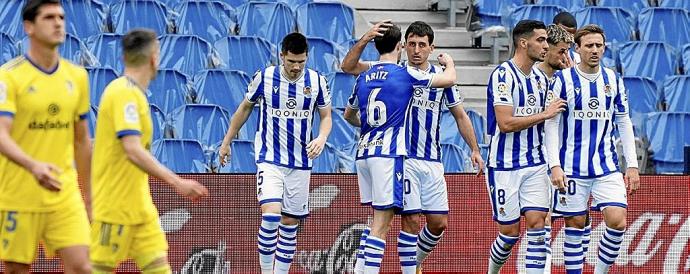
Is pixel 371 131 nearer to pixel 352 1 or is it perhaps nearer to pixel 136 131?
pixel 136 131

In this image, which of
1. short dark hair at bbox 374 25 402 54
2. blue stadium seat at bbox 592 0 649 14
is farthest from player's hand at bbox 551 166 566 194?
blue stadium seat at bbox 592 0 649 14

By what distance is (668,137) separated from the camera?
50.4ft

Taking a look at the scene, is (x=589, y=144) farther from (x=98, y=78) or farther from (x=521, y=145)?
(x=98, y=78)

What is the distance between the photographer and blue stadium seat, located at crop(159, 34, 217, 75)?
15461 millimetres

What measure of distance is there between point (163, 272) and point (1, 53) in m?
7.90

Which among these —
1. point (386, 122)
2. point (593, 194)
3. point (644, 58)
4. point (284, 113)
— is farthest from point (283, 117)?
point (644, 58)

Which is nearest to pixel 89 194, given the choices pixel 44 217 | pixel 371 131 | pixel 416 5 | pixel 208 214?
pixel 44 217

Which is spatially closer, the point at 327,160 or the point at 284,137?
the point at 284,137

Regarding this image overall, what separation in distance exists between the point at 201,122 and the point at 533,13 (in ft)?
15.2

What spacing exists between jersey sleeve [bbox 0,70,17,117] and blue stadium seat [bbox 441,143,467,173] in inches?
281

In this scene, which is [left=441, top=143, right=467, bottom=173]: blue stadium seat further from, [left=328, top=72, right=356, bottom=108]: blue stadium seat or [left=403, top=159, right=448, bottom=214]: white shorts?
[left=403, top=159, right=448, bottom=214]: white shorts

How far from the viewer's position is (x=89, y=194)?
7863 mm

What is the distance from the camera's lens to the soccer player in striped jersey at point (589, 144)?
10680 millimetres

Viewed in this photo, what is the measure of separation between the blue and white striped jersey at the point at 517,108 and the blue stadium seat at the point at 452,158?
3262 mm
